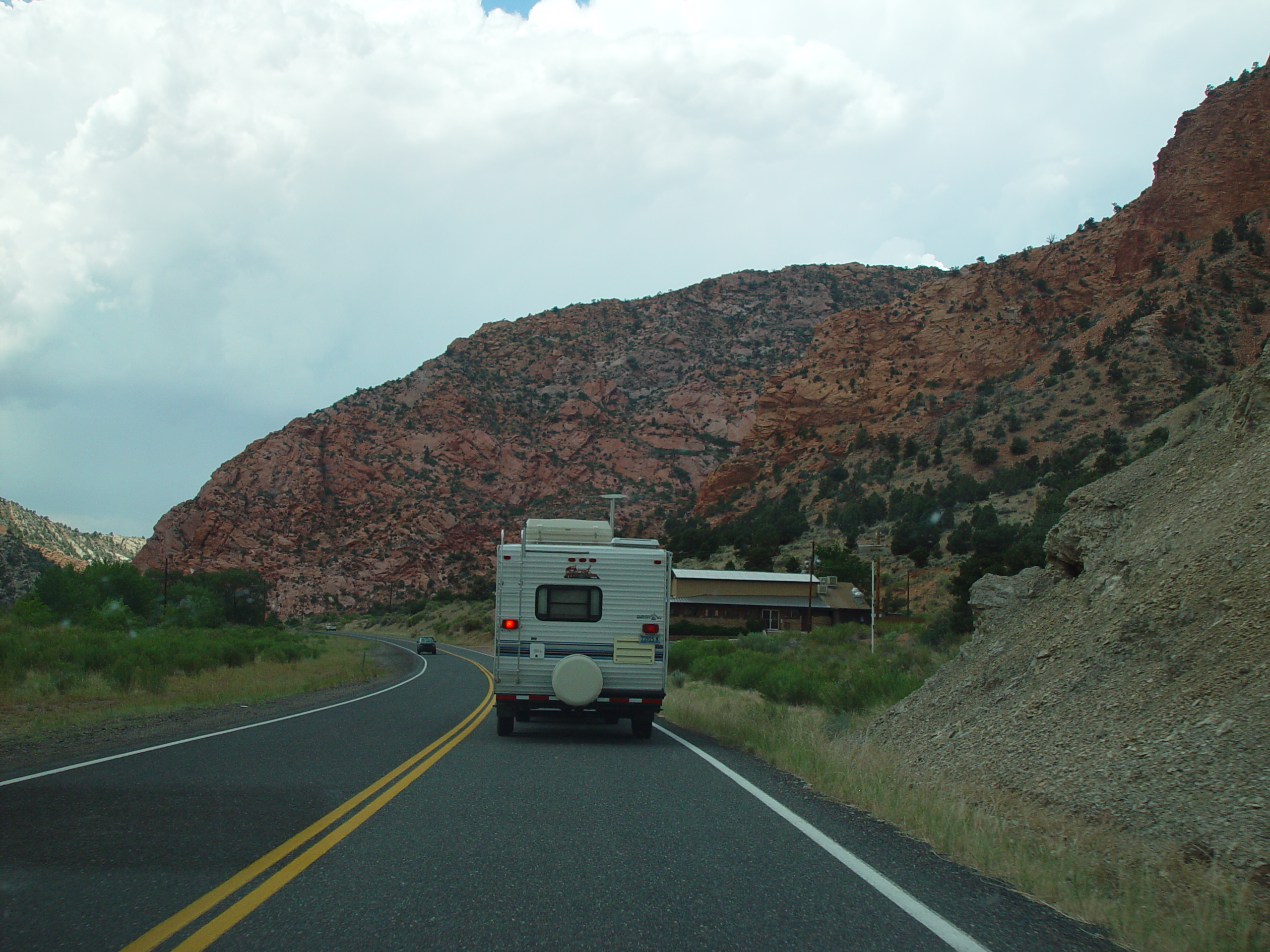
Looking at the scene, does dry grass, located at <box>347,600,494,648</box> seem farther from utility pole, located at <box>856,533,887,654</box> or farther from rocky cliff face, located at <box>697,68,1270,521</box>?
utility pole, located at <box>856,533,887,654</box>

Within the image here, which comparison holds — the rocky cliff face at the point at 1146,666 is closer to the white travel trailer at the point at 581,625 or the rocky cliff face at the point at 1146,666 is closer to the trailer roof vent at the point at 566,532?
the white travel trailer at the point at 581,625

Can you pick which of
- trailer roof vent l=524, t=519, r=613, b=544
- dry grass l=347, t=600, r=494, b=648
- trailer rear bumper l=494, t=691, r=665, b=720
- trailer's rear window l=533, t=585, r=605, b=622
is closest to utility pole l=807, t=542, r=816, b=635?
dry grass l=347, t=600, r=494, b=648

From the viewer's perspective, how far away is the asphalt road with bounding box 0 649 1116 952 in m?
4.27

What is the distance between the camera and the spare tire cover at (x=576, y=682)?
41.9ft

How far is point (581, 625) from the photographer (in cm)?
1313

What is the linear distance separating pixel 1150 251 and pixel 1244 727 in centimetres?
7843

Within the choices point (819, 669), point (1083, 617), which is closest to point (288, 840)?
point (1083, 617)

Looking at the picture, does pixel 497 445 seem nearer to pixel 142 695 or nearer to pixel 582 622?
pixel 142 695

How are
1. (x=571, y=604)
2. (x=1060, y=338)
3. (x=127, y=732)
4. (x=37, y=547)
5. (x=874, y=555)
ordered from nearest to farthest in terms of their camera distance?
(x=571, y=604) < (x=127, y=732) < (x=874, y=555) < (x=1060, y=338) < (x=37, y=547)

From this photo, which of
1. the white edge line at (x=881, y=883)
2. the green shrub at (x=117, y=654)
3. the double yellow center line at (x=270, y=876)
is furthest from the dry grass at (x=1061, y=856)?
the green shrub at (x=117, y=654)

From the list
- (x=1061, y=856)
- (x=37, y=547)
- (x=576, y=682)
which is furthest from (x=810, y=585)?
(x=37, y=547)

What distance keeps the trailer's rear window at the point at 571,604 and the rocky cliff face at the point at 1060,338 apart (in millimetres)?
49283

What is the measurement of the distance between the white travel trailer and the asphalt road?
10.3 ft

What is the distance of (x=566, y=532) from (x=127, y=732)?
23.9ft
